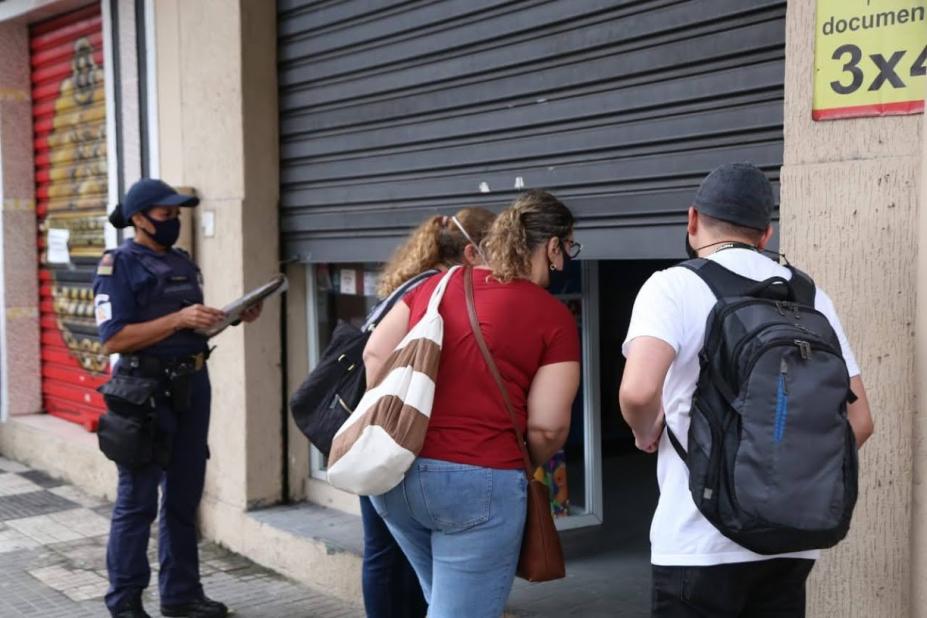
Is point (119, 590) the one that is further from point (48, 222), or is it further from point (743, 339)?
point (48, 222)

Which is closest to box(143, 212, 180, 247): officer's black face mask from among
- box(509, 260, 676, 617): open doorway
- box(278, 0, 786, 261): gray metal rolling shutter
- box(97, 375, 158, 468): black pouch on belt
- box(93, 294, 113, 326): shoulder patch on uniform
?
box(93, 294, 113, 326): shoulder patch on uniform

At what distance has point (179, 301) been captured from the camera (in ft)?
15.7

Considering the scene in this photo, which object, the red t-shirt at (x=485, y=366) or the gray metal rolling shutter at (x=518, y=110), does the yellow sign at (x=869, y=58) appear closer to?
the gray metal rolling shutter at (x=518, y=110)

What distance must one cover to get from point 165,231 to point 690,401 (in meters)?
2.96

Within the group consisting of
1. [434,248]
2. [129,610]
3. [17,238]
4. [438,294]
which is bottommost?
[129,610]

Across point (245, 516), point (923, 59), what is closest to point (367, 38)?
point (245, 516)

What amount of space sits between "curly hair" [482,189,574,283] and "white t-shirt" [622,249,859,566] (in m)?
0.62

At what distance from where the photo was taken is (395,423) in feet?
9.61

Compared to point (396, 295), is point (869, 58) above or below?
above

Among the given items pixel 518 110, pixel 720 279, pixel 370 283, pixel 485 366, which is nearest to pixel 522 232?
pixel 485 366

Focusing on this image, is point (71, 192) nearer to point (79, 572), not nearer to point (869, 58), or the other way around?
point (79, 572)

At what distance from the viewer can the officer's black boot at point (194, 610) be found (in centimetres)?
489

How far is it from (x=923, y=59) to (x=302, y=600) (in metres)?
3.66

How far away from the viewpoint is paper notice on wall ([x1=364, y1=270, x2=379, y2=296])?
582 cm
